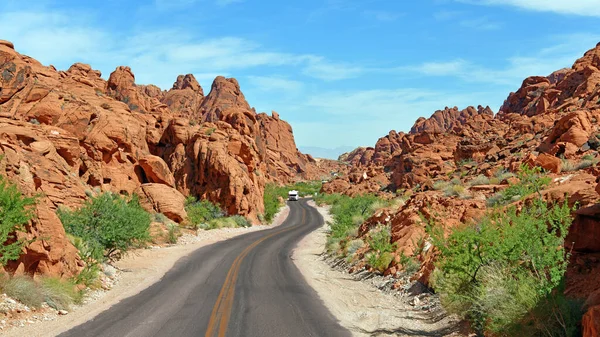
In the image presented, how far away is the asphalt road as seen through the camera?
1038 centimetres

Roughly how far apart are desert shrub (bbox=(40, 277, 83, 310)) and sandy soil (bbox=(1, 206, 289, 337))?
1.00 feet

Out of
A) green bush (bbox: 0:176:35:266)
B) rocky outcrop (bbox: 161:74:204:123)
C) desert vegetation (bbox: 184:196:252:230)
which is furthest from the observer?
rocky outcrop (bbox: 161:74:204:123)

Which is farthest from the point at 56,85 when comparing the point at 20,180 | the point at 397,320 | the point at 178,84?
the point at 178,84

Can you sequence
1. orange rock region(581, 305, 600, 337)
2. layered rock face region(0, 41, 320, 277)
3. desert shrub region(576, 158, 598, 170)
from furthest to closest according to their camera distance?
desert shrub region(576, 158, 598, 170)
layered rock face region(0, 41, 320, 277)
orange rock region(581, 305, 600, 337)

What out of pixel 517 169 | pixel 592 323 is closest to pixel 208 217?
pixel 517 169

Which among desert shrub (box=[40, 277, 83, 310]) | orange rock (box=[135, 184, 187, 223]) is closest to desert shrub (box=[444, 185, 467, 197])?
desert shrub (box=[40, 277, 83, 310])

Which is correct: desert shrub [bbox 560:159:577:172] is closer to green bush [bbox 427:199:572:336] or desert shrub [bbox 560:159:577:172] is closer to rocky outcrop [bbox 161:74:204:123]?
green bush [bbox 427:199:572:336]

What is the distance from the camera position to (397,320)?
11.5 metres

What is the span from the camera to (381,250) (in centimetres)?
1822

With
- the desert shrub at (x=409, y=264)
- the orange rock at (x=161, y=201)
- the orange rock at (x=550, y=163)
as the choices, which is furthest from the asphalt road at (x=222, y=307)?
the orange rock at (x=161, y=201)

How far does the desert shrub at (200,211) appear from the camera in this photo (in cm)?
3740

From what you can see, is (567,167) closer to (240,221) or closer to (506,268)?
(506,268)

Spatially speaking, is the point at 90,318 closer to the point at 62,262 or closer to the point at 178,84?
the point at 62,262

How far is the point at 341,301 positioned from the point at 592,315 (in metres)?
9.08
